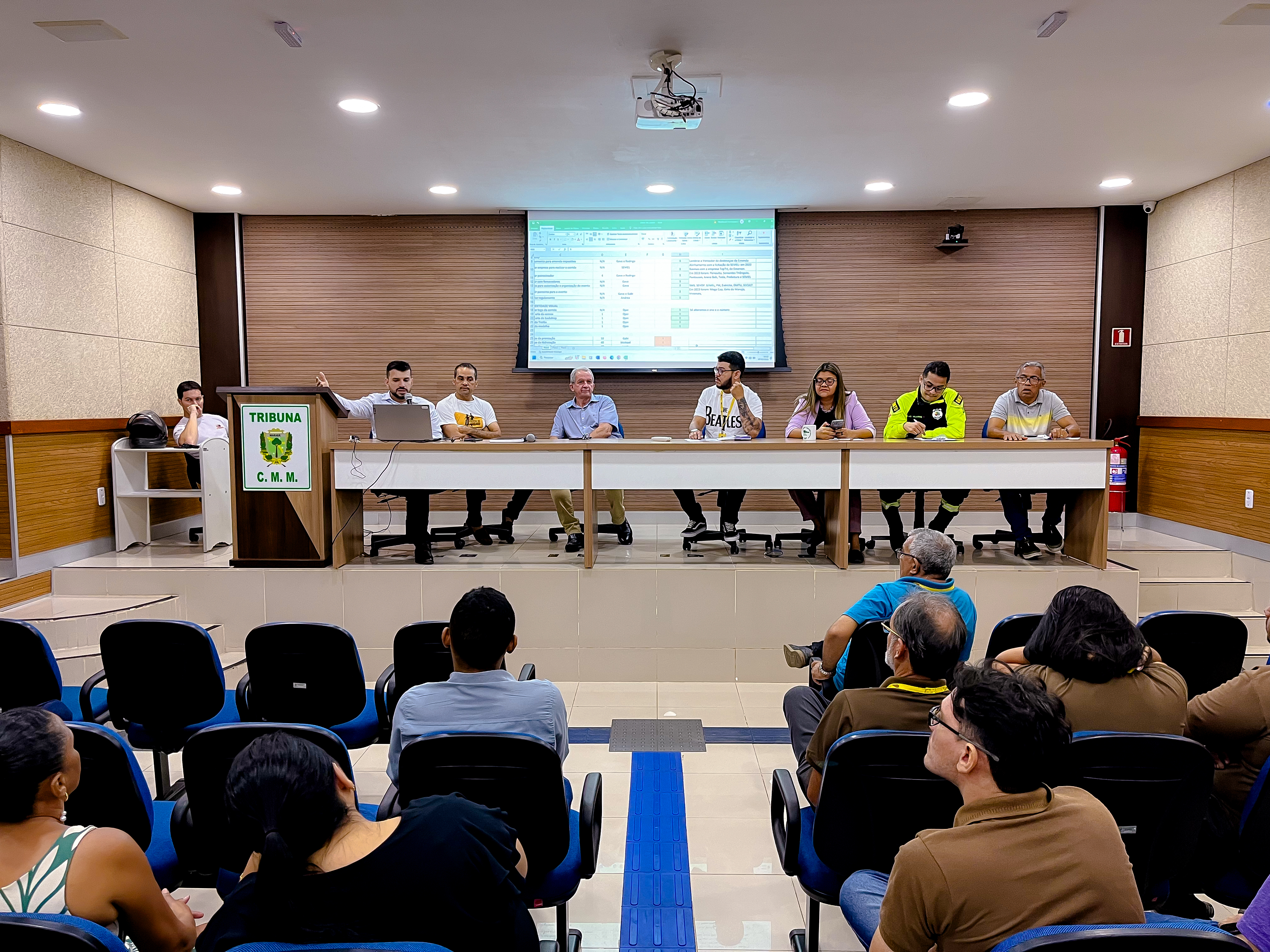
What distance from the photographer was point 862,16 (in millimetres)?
3531

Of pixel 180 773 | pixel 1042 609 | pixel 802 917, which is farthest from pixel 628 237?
pixel 802 917

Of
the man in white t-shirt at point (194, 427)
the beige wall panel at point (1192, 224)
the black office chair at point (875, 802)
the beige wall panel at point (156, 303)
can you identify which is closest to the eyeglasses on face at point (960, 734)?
the black office chair at point (875, 802)

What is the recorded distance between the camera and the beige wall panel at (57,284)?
4.96 meters

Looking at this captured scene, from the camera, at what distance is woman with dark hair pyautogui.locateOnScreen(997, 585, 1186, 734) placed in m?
2.03

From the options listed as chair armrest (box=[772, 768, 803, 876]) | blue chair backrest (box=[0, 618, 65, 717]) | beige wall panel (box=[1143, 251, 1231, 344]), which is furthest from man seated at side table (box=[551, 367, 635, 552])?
chair armrest (box=[772, 768, 803, 876])

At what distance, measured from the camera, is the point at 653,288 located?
22.8 ft

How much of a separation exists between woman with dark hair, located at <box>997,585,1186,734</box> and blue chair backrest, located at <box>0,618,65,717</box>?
10.5ft

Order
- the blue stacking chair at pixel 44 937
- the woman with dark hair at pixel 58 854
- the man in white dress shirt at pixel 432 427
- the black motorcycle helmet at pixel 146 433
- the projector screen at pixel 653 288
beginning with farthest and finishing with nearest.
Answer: the projector screen at pixel 653 288, the black motorcycle helmet at pixel 146 433, the man in white dress shirt at pixel 432 427, the woman with dark hair at pixel 58 854, the blue stacking chair at pixel 44 937

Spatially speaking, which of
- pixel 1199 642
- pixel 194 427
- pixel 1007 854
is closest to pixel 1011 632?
pixel 1199 642

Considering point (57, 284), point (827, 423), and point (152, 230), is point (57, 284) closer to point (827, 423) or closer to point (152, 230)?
point (152, 230)

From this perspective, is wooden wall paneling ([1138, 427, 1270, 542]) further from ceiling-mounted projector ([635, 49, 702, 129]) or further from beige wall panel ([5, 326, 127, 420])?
beige wall panel ([5, 326, 127, 420])

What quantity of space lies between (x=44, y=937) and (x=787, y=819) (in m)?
1.49

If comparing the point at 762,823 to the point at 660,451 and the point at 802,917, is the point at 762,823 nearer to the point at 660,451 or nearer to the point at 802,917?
the point at 802,917

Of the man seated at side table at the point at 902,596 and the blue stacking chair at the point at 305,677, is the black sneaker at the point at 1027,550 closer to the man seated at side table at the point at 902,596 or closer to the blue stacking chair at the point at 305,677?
the man seated at side table at the point at 902,596
